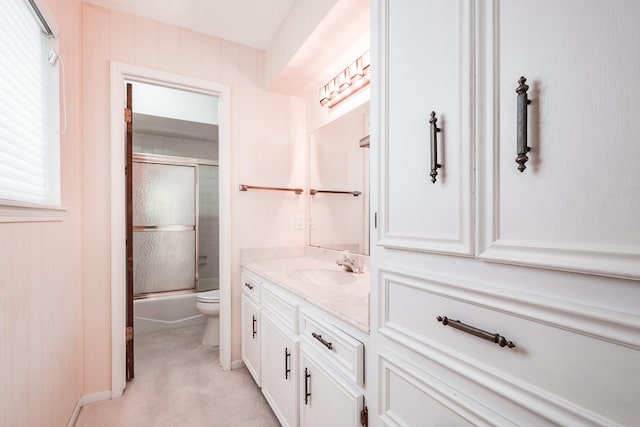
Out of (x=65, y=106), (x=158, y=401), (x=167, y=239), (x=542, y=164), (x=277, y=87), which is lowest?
(x=158, y=401)

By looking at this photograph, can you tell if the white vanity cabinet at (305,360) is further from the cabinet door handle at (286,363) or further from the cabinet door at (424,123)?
the cabinet door at (424,123)

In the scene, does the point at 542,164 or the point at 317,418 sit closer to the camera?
the point at 542,164

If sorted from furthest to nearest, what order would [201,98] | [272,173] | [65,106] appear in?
[201,98], [272,173], [65,106]

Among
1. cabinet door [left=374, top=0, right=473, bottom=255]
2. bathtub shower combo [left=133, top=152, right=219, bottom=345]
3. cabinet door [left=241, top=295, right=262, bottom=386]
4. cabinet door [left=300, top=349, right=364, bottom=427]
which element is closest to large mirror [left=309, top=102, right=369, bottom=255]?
cabinet door [left=241, top=295, right=262, bottom=386]

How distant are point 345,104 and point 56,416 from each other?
237cm

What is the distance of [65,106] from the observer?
1623 mm

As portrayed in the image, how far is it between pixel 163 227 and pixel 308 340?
2.87 metres

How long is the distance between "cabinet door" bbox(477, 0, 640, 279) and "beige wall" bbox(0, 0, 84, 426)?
1.44m

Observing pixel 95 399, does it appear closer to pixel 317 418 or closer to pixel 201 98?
pixel 317 418

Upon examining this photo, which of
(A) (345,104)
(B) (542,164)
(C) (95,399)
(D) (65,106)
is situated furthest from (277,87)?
(C) (95,399)

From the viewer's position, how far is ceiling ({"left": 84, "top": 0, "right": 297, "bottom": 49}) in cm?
190

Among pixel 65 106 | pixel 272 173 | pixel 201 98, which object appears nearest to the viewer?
pixel 65 106

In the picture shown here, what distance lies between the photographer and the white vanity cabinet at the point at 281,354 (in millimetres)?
1396

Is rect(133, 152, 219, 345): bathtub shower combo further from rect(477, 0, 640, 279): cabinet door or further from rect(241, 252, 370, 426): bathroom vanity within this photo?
rect(477, 0, 640, 279): cabinet door
